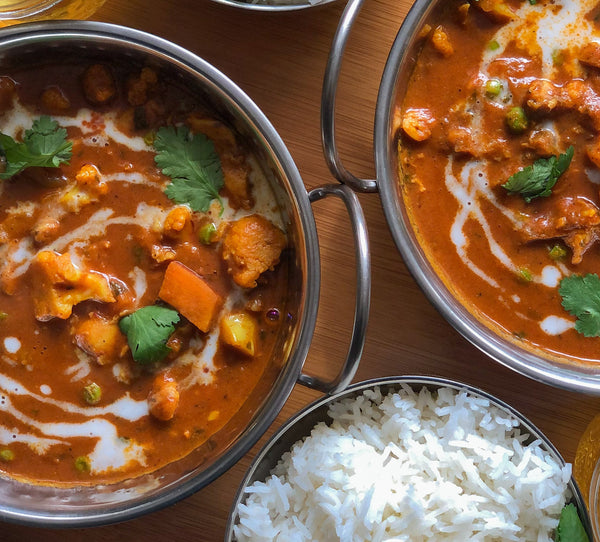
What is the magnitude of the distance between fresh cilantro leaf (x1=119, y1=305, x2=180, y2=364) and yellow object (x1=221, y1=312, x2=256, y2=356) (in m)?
0.15

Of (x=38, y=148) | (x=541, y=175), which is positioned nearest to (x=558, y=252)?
(x=541, y=175)

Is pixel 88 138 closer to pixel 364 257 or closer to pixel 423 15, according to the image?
pixel 364 257

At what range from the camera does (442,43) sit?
212 cm

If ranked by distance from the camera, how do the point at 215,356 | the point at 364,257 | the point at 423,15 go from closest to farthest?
1. the point at 364,257
2. the point at 423,15
3. the point at 215,356

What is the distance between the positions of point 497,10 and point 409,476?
142 centimetres

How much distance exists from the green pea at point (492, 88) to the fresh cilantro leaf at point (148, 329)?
1140mm

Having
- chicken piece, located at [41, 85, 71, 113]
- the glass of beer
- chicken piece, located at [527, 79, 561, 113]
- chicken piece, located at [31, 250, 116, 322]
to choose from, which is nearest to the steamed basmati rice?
chicken piece, located at [31, 250, 116, 322]

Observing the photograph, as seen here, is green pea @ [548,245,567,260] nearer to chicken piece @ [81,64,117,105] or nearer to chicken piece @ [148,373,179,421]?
chicken piece @ [148,373,179,421]

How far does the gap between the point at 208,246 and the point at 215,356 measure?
0.34 meters

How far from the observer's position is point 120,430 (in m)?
2.18

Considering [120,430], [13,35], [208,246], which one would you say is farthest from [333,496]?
[13,35]

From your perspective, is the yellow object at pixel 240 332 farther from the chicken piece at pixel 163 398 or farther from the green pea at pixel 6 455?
the green pea at pixel 6 455

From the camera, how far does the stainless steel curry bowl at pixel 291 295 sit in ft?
6.46

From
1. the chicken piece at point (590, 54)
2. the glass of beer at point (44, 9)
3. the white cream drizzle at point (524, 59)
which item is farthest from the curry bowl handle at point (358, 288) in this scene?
the glass of beer at point (44, 9)
